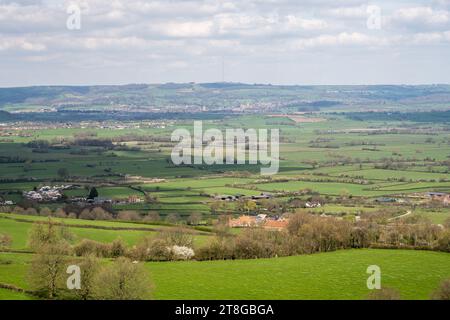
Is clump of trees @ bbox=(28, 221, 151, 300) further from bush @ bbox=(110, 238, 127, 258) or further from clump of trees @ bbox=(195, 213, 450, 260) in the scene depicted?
clump of trees @ bbox=(195, 213, 450, 260)

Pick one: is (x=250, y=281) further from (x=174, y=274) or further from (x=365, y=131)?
(x=365, y=131)

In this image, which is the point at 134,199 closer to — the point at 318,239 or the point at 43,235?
the point at 43,235

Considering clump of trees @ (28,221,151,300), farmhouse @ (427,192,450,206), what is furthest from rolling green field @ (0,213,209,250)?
farmhouse @ (427,192,450,206)

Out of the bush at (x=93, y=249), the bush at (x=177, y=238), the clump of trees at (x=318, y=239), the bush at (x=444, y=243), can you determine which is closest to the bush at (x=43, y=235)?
the bush at (x=93, y=249)

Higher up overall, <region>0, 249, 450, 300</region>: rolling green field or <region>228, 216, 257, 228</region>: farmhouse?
<region>0, 249, 450, 300</region>: rolling green field

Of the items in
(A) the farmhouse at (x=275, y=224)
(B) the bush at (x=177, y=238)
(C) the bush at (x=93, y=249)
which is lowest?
(A) the farmhouse at (x=275, y=224)

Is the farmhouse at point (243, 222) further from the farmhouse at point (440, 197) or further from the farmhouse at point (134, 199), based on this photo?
the farmhouse at point (440, 197)
